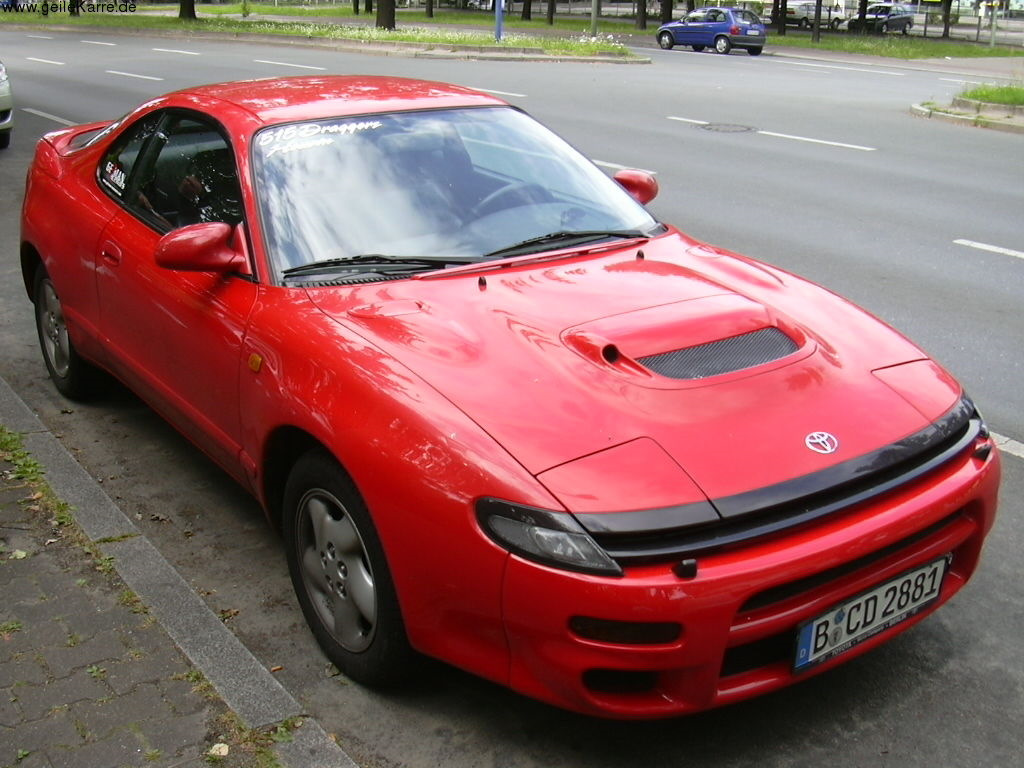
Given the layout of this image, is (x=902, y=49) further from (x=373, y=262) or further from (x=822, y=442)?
(x=822, y=442)

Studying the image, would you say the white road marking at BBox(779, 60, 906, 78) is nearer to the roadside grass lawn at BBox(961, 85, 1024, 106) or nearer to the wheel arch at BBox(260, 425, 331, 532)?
the roadside grass lawn at BBox(961, 85, 1024, 106)

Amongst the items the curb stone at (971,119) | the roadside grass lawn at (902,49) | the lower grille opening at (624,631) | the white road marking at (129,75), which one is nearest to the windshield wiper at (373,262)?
the lower grille opening at (624,631)

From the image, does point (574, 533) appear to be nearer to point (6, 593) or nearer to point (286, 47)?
point (6, 593)

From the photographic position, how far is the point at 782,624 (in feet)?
8.83

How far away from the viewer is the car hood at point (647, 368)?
9.11 feet

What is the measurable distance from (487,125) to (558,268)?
0.96m

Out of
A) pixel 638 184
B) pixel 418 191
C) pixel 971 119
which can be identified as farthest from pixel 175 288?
pixel 971 119

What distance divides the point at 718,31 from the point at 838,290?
3093cm

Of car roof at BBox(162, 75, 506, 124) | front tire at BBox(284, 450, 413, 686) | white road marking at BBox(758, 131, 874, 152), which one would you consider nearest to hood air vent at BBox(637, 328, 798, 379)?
front tire at BBox(284, 450, 413, 686)

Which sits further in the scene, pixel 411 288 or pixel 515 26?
pixel 515 26

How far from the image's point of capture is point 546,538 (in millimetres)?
2617

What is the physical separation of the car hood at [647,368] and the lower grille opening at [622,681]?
0.40m

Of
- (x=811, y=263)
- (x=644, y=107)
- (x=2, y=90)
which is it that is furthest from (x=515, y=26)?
(x=811, y=263)

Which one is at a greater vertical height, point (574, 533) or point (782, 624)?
point (574, 533)
